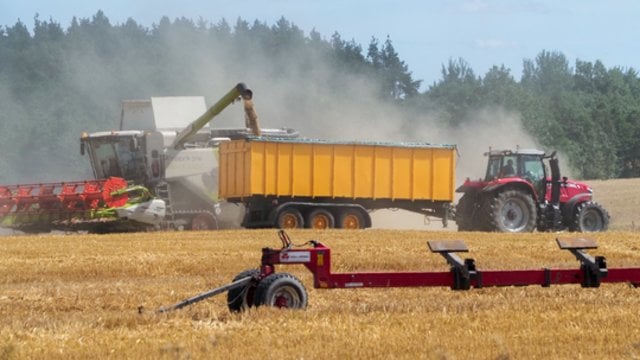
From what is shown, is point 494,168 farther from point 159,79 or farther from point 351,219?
point 159,79

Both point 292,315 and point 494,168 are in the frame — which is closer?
point 292,315

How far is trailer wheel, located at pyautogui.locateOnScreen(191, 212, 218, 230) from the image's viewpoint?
96.8 ft

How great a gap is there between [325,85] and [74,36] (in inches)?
829

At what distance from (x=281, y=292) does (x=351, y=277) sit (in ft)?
2.70

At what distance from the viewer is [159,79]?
59000 mm

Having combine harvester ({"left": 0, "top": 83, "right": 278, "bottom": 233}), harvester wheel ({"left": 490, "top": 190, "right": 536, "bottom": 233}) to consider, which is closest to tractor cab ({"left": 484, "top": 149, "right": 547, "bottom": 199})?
harvester wheel ({"left": 490, "top": 190, "right": 536, "bottom": 233})

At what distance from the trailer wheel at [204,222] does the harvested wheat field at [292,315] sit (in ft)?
35.0

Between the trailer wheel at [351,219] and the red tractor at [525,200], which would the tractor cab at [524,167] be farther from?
the trailer wheel at [351,219]

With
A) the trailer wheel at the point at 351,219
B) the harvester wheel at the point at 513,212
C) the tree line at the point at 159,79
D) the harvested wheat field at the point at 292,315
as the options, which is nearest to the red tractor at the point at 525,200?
the harvester wheel at the point at 513,212

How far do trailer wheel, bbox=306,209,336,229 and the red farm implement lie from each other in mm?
4461

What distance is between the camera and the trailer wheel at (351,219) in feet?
90.3

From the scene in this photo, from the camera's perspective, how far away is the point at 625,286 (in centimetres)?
1362

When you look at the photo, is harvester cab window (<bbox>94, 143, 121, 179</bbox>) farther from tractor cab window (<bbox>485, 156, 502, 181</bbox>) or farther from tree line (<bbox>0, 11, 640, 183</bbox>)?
tree line (<bbox>0, 11, 640, 183</bbox>)

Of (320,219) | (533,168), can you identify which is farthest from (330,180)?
(533,168)
